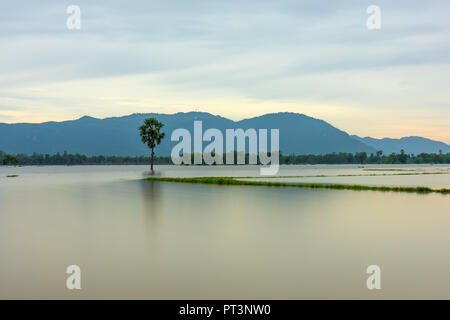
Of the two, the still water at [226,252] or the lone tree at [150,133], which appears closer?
the still water at [226,252]

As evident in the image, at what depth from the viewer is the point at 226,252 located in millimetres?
18531

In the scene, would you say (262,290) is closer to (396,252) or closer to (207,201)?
→ (396,252)

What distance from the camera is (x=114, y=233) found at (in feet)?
76.3

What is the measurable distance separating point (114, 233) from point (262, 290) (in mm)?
12039

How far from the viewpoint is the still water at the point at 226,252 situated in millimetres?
13555

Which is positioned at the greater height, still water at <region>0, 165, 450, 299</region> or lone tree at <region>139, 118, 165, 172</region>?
lone tree at <region>139, 118, 165, 172</region>

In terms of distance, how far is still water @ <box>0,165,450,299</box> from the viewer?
13.6 m

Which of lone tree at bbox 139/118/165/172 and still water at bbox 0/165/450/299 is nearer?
still water at bbox 0/165/450/299

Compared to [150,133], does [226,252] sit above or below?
below

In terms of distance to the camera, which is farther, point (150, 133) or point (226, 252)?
point (150, 133)

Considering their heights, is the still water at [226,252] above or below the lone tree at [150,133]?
below
